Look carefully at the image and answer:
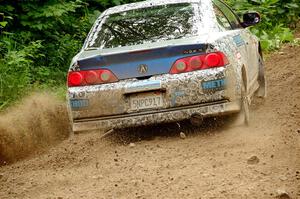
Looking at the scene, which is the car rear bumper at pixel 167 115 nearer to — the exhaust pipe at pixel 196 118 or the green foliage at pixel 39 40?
the exhaust pipe at pixel 196 118

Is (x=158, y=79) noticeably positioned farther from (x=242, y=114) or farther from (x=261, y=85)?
(x=261, y=85)

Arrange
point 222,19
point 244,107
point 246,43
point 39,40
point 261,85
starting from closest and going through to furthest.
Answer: point 244,107 < point 222,19 < point 246,43 < point 261,85 < point 39,40

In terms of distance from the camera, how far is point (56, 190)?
4.82 meters

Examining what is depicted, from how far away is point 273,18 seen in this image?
55.9 ft

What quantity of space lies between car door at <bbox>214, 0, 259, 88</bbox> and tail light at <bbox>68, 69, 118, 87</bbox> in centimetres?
159

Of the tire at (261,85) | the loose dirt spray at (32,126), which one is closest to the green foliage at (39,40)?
the loose dirt spray at (32,126)

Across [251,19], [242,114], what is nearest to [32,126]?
[242,114]

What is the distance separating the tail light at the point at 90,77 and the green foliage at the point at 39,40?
235 centimetres

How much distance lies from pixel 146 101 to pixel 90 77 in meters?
0.63

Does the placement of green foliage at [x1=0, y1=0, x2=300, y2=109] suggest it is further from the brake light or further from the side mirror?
the side mirror

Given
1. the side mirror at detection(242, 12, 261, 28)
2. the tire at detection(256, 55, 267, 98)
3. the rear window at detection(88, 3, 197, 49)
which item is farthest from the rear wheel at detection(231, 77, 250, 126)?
the tire at detection(256, 55, 267, 98)

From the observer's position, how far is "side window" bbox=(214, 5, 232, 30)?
6879 mm

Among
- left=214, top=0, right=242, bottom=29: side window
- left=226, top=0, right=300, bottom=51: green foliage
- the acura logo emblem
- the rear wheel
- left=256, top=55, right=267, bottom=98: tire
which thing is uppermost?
the acura logo emblem

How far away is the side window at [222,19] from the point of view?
6.88 m
